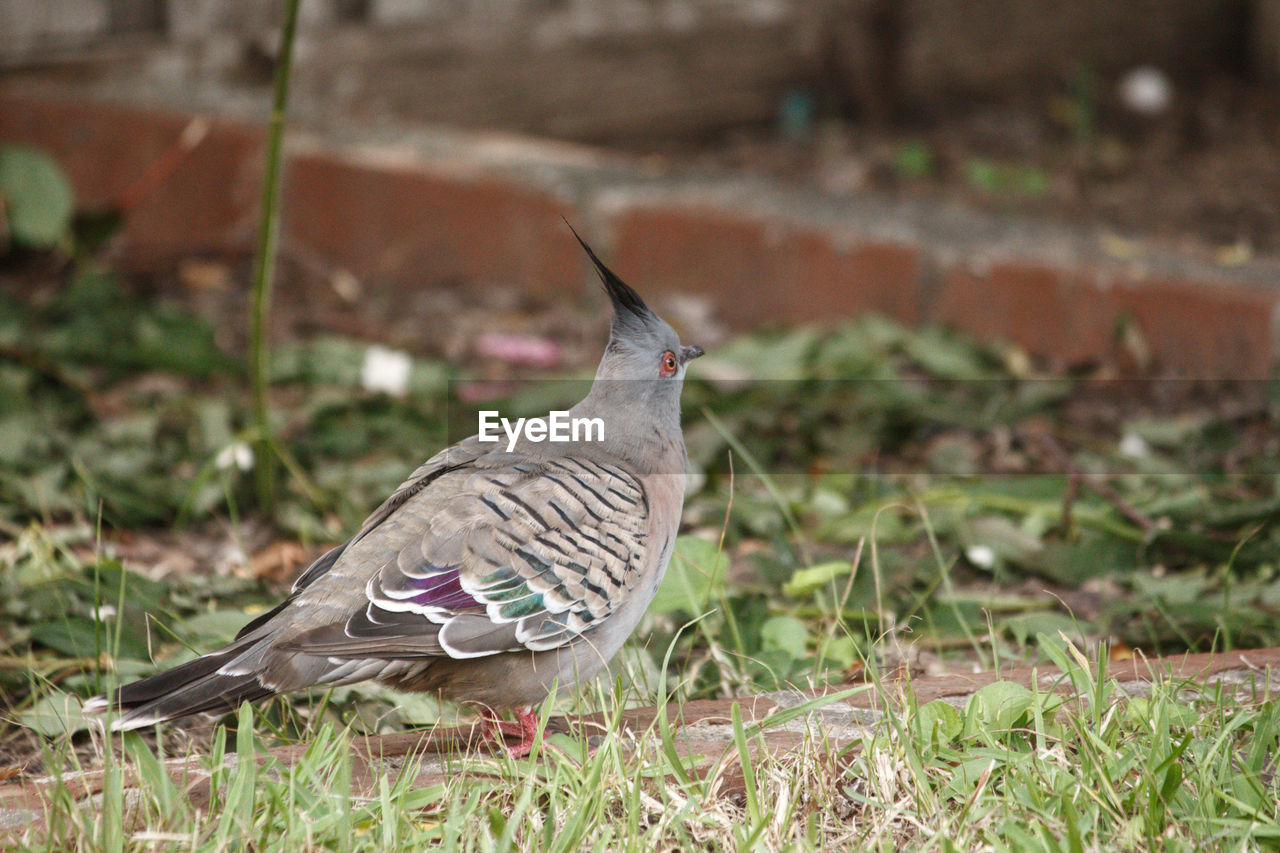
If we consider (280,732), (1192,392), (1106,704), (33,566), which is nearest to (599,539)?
(280,732)

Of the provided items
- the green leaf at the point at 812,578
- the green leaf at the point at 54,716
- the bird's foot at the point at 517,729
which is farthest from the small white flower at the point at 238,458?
the green leaf at the point at 812,578

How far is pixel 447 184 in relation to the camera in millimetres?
5270

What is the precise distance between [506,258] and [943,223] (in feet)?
5.30

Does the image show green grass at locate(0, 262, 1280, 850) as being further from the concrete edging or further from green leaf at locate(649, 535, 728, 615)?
the concrete edging

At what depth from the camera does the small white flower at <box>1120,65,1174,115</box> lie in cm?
670

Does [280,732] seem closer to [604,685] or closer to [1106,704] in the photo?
[604,685]

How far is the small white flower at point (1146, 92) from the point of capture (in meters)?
6.70

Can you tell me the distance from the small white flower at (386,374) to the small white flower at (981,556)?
180 cm

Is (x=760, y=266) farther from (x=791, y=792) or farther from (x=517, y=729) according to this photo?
(x=791, y=792)

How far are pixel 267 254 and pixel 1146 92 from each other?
4.99m

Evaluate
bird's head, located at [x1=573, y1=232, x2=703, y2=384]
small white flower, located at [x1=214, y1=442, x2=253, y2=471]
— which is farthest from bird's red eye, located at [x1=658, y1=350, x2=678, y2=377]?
small white flower, located at [x1=214, y1=442, x2=253, y2=471]

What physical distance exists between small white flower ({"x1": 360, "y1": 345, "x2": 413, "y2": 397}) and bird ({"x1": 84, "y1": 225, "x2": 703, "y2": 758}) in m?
1.74

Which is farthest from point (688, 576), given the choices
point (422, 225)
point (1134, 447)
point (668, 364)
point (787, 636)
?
point (422, 225)

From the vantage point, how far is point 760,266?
200 inches
